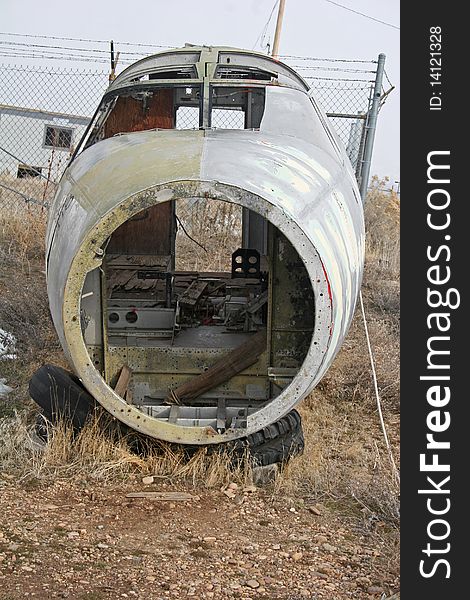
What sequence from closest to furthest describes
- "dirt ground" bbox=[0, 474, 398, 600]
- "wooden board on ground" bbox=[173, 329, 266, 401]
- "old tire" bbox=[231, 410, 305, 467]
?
1. "dirt ground" bbox=[0, 474, 398, 600]
2. "old tire" bbox=[231, 410, 305, 467]
3. "wooden board on ground" bbox=[173, 329, 266, 401]

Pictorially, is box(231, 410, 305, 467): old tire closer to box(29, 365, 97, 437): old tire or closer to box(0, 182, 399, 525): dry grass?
box(0, 182, 399, 525): dry grass

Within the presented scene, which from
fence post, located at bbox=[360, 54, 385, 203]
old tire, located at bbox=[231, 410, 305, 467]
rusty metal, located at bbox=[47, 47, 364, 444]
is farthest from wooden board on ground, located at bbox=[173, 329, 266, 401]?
fence post, located at bbox=[360, 54, 385, 203]

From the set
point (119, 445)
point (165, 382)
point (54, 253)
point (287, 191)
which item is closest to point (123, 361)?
point (165, 382)

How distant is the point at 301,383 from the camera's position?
472 cm

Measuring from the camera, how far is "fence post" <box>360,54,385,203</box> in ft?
31.4

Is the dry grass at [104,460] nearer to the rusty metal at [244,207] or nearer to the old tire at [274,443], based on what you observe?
the old tire at [274,443]

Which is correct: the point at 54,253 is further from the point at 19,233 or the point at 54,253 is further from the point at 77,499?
the point at 19,233

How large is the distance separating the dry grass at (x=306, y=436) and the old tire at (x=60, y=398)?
13 cm

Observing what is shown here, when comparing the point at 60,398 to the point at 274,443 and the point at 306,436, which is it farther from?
the point at 306,436

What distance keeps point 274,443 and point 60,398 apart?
1.47 metres

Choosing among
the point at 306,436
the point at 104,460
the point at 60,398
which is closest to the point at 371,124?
the point at 306,436

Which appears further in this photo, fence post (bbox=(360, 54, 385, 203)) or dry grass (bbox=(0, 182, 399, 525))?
fence post (bbox=(360, 54, 385, 203))

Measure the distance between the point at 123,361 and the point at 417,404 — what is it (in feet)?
7.87

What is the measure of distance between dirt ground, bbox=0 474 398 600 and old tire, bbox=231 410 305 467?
29 centimetres
